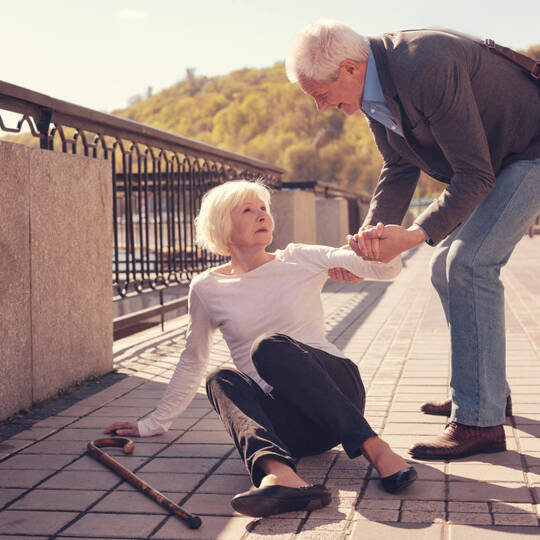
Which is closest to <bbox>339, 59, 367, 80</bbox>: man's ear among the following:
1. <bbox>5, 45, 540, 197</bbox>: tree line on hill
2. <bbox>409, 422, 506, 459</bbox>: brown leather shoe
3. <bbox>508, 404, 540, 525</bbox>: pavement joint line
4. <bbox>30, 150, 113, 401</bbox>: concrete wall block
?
<bbox>409, 422, 506, 459</bbox>: brown leather shoe

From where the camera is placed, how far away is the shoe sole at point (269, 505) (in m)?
2.66

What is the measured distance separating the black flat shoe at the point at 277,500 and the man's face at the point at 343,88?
1406 millimetres

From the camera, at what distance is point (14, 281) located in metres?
4.21

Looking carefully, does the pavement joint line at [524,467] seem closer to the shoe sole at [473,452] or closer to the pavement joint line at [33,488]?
the shoe sole at [473,452]

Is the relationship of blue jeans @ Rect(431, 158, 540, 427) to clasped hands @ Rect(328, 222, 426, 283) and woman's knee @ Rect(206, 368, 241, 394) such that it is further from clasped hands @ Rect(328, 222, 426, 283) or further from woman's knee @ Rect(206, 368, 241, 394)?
woman's knee @ Rect(206, 368, 241, 394)

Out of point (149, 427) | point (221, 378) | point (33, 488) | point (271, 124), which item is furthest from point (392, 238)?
point (271, 124)

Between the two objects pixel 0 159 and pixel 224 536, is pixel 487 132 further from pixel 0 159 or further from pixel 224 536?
pixel 0 159

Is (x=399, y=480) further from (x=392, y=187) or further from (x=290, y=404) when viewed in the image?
(x=392, y=187)

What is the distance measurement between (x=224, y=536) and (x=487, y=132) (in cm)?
183

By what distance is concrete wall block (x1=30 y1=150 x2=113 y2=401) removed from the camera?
4.47 meters

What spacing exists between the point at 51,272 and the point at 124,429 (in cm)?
123

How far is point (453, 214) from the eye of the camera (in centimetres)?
313

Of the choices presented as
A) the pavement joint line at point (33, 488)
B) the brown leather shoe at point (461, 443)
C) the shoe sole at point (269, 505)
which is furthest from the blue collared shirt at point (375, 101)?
the pavement joint line at point (33, 488)

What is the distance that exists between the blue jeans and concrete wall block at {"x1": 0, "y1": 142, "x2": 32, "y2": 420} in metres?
2.15
